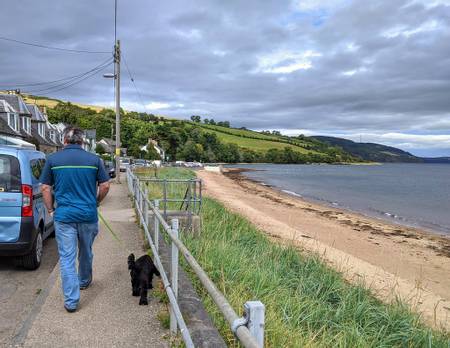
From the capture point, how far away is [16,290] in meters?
5.71

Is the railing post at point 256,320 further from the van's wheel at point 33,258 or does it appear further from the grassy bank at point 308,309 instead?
the van's wheel at point 33,258

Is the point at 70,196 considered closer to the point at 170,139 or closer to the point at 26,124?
the point at 26,124

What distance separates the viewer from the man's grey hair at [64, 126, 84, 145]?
4.80m

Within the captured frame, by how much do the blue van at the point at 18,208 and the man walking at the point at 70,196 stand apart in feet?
5.28

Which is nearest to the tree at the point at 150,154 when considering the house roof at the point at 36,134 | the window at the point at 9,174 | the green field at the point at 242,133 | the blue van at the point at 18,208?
the house roof at the point at 36,134

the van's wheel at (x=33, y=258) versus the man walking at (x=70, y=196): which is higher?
the man walking at (x=70, y=196)

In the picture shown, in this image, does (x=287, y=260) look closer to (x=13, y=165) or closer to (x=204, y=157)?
(x=13, y=165)

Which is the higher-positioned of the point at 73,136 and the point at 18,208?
the point at 73,136

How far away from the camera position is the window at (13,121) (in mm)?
31938

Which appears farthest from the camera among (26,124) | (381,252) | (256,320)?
(26,124)

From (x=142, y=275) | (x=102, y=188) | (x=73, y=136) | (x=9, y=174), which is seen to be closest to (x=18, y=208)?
(x=9, y=174)

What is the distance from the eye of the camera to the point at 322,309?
18.9ft

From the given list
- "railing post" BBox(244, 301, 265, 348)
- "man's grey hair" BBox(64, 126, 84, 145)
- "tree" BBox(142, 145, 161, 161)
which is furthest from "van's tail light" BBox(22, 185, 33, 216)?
"tree" BBox(142, 145, 161, 161)

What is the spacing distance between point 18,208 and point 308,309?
4.27m
